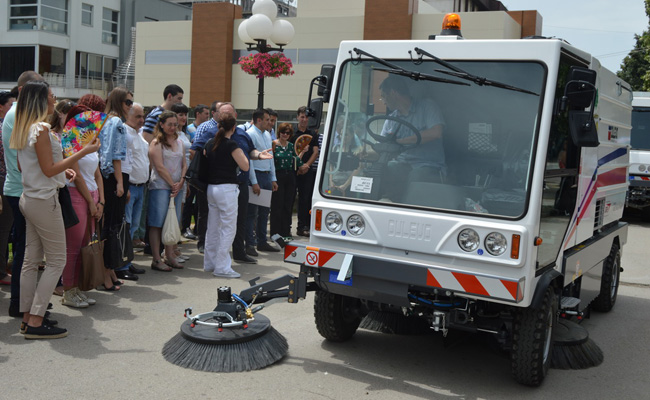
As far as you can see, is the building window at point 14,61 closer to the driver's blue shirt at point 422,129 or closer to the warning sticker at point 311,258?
the warning sticker at point 311,258

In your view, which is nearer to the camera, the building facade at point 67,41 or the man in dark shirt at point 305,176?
the man in dark shirt at point 305,176

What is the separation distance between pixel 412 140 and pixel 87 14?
4752 cm

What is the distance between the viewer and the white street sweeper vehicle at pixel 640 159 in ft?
54.6

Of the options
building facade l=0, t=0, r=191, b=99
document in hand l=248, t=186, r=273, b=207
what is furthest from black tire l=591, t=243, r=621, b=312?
building facade l=0, t=0, r=191, b=99

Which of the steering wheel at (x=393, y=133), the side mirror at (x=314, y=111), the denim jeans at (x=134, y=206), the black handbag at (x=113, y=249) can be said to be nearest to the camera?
the steering wheel at (x=393, y=133)

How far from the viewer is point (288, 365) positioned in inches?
205

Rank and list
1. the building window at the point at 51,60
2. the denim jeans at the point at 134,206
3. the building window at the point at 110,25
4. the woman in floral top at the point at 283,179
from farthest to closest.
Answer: the building window at the point at 110,25 < the building window at the point at 51,60 < the woman in floral top at the point at 283,179 < the denim jeans at the point at 134,206

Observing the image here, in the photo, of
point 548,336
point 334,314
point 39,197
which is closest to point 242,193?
point 334,314

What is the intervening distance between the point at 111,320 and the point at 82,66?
4539 cm

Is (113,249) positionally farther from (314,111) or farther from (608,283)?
(608,283)

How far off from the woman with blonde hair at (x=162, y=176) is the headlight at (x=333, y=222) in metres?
3.52

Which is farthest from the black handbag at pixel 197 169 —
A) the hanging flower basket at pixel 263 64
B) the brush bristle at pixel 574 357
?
the hanging flower basket at pixel 263 64

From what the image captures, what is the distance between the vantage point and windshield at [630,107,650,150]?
55.8 ft

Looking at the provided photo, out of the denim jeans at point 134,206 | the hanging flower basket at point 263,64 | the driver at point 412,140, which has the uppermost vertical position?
the hanging flower basket at point 263,64
